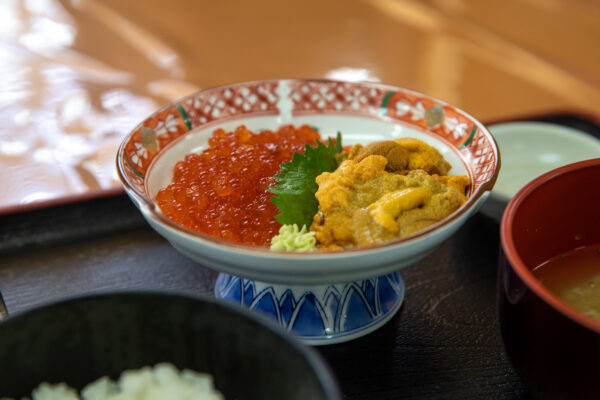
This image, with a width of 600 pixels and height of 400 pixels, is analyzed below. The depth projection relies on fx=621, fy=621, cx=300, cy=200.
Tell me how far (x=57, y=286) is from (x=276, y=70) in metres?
1.37

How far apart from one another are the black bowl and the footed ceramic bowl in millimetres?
147

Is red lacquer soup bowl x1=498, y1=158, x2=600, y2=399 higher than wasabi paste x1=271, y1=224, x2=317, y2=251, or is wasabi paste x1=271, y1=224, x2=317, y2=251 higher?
red lacquer soup bowl x1=498, y1=158, x2=600, y2=399

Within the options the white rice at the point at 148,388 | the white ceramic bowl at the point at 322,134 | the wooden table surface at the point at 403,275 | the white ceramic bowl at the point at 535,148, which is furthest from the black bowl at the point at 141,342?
the white ceramic bowl at the point at 535,148

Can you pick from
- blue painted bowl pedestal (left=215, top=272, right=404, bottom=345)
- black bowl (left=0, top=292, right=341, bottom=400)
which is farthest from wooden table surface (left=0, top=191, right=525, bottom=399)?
black bowl (left=0, top=292, right=341, bottom=400)

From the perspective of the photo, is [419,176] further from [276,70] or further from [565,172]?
[276,70]

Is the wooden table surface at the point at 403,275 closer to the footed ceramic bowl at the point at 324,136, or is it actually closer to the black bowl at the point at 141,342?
the footed ceramic bowl at the point at 324,136

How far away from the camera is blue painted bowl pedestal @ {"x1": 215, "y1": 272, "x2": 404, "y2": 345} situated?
100 cm

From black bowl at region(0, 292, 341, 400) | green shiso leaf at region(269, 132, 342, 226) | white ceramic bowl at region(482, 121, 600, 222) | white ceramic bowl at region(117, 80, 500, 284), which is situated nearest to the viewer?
black bowl at region(0, 292, 341, 400)

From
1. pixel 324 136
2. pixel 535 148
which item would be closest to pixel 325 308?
pixel 324 136

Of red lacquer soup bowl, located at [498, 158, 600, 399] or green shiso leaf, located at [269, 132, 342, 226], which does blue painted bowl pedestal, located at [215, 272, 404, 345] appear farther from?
red lacquer soup bowl, located at [498, 158, 600, 399]

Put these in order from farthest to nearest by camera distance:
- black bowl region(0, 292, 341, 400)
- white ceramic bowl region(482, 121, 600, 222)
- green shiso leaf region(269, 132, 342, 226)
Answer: white ceramic bowl region(482, 121, 600, 222), green shiso leaf region(269, 132, 342, 226), black bowl region(0, 292, 341, 400)

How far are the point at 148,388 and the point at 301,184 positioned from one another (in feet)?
1.45

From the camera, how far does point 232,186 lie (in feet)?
3.59

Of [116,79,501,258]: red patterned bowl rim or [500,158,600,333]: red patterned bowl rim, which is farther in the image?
[116,79,501,258]: red patterned bowl rim
